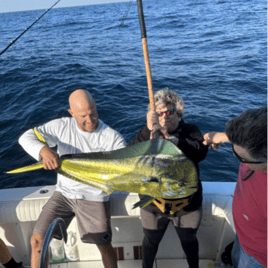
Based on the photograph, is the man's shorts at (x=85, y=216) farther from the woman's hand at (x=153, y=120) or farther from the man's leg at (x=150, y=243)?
the woman's hand at (x=153, y=120)

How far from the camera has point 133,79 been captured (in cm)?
903

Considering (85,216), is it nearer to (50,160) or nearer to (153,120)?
(50,160)

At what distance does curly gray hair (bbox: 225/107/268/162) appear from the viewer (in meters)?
1.10

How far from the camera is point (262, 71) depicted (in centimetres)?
866

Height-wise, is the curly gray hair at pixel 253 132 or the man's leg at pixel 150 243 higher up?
the curly gray hair at pixel 253 132

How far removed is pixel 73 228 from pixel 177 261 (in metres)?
1.04

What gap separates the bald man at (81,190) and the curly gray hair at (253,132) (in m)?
1.09

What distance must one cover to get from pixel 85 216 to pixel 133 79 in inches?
292

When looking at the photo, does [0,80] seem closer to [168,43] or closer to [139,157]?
[168,43]

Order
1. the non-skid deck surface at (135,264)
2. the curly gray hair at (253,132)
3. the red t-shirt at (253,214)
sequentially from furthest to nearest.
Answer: the non-skid deck surface at (135,264), the red t-shirt at (253,214), the curly gray hair at (253,132)

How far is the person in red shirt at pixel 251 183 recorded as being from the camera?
1121mm

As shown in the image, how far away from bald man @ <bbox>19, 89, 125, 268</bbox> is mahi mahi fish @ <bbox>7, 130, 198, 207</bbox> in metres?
0.31

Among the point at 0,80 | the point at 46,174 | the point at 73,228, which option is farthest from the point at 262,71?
the point at 0,80

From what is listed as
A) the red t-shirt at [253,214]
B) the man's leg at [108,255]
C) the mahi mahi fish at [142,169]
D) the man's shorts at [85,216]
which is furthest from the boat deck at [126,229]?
the red t-shirt at [253,214]
